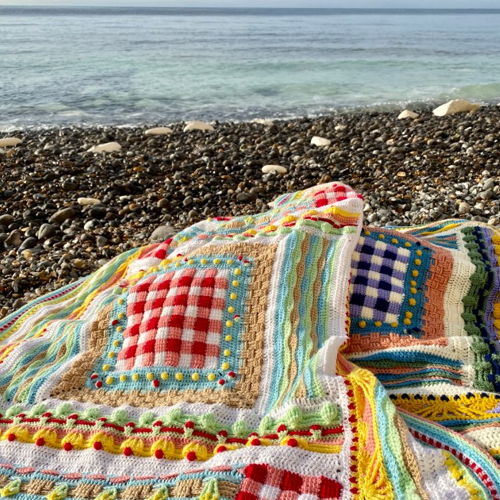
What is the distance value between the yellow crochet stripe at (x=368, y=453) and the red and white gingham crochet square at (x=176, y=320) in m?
0.73

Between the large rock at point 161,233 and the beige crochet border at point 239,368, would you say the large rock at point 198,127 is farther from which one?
the beige crochet border at point 239,368

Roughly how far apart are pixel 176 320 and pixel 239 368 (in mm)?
416

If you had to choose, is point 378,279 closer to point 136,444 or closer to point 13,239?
point 136,444

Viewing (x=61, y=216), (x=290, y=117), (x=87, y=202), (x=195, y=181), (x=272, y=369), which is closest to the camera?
(x=272, y=369)

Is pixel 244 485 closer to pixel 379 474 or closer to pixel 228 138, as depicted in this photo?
pixel 379 474

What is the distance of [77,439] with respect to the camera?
2420 mm

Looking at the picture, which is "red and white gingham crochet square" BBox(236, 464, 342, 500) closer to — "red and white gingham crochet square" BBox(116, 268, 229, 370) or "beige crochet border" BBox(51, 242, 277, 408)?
"beige crochet border" BBox(51, 242, 277, 408)

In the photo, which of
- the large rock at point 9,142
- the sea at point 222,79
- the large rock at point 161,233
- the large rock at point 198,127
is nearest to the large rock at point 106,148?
the large rock at point 9,142

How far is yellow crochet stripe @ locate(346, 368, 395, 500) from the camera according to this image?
2082 mm

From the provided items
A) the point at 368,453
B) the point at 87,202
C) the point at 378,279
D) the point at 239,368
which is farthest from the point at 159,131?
the point at 368,453

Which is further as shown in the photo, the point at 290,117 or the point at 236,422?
the point at 290,117

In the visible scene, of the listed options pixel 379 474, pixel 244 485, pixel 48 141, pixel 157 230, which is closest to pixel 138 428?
pixel 244 485

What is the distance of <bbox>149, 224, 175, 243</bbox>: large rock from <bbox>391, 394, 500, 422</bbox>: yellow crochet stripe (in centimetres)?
350

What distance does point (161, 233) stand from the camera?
5.73 meters
